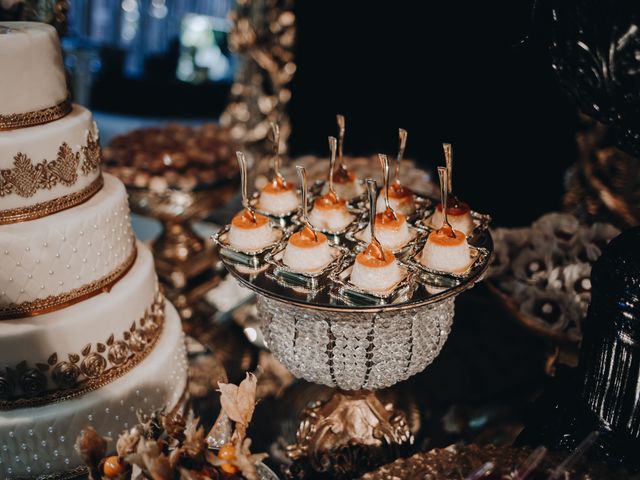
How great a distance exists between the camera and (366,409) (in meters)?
1.28

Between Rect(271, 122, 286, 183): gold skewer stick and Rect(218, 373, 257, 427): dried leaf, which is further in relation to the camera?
Rect(271, 122, 286, 183): gold skewer stick

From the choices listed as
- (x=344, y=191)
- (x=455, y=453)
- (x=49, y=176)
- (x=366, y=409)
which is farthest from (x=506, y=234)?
(x=49, y=176)

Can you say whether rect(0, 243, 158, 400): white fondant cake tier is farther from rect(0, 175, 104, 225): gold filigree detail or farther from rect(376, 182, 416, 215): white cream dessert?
rect(376, 182, 416, 215): white cream dessert

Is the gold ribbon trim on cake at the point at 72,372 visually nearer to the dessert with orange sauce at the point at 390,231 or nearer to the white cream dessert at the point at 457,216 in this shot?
the dessert with orange sauce at the point at 390,231

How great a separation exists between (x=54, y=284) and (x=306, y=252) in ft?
1.40

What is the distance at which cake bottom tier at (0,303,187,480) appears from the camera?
3.48 ft

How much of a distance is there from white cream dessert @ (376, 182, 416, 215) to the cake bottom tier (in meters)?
0.52

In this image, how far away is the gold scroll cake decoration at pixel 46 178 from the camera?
1.03 m

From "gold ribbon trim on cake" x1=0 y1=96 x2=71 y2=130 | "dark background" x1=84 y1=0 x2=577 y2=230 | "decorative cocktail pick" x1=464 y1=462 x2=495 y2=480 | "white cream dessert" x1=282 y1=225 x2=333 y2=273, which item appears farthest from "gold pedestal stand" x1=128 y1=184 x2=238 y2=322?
"decorative cocktail pick" x1=464 y1=462 x2=495 y2=480

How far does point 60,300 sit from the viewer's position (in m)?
1.08

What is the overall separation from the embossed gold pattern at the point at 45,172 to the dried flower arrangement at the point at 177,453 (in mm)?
440

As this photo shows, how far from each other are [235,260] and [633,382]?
65 centimetres

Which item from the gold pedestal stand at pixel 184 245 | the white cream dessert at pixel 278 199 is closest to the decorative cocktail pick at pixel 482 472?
the white cream dessert at pixel 278 199

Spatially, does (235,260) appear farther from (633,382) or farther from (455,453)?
(633,382)
